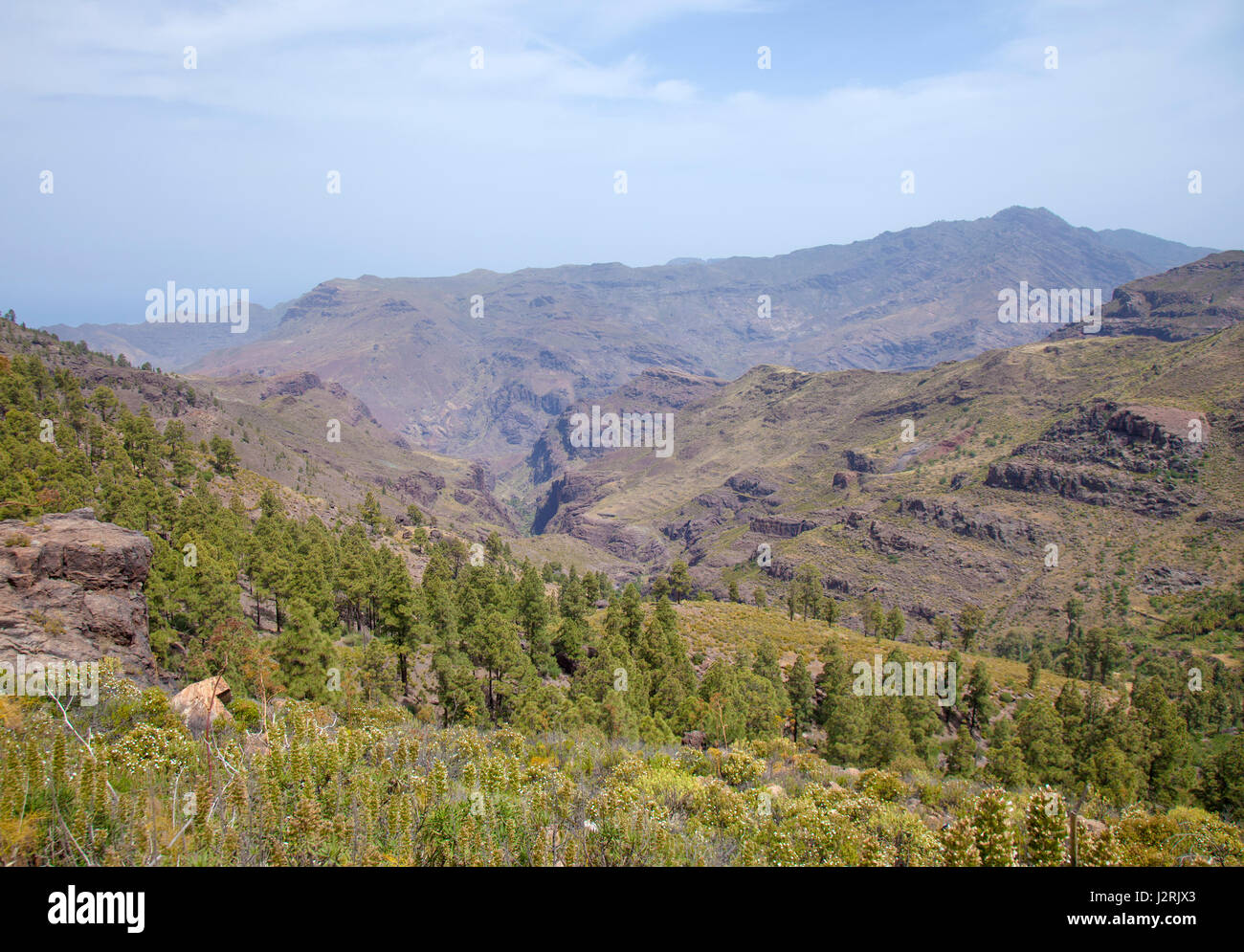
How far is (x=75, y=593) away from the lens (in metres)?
32.6

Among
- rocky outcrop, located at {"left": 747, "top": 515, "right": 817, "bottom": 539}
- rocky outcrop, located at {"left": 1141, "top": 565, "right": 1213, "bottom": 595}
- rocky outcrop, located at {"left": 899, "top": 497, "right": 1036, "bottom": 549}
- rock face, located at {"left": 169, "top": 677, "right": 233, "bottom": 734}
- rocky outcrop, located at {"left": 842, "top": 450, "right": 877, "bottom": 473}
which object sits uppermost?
rocky outcrop, located at {"left": 842, "top": 450, "right": 877, "bottom": 473}

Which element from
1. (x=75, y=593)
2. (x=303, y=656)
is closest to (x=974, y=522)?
(x=303, y=656)

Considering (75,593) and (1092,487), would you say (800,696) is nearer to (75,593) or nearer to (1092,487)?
(75,593)

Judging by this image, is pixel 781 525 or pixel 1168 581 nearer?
pixel 1168 581

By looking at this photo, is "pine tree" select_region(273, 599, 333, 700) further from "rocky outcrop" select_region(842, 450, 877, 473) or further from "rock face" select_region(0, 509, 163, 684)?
"rocky outcrop" select_region(842, 450, 877, 473)

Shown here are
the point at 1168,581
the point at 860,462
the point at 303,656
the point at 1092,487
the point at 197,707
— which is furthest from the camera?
the point at 860,462

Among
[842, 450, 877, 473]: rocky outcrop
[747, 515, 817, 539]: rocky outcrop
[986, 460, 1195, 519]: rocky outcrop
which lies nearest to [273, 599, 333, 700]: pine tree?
[986, 460, 1195, 519]: rocky outcrop

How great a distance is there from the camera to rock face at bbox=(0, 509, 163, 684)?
28.3 meters

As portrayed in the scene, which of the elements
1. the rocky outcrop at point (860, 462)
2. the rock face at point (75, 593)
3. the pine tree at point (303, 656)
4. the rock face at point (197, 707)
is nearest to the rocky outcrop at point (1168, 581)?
the rocky outcrop at point (860, 462)

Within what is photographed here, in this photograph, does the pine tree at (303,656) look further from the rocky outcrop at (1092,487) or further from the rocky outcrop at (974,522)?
the rocky outcrop at (1092,487)

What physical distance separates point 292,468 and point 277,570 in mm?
108695

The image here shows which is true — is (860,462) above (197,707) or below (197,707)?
above

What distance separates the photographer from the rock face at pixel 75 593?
28312mm
